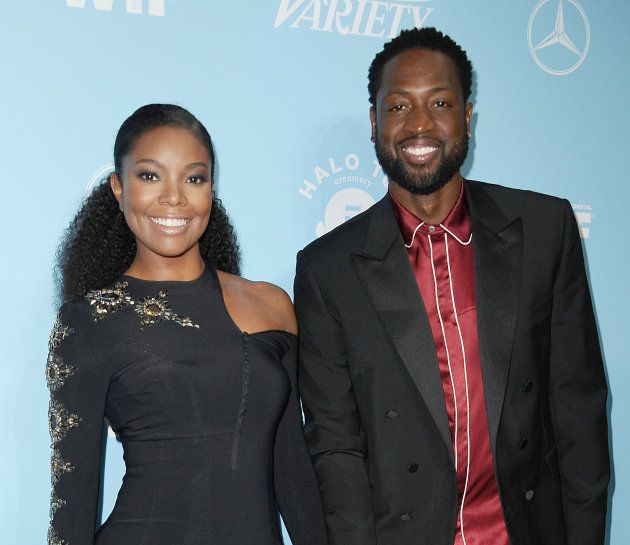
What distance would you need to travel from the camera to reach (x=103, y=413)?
6.15 ft

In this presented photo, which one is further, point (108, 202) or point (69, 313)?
point (108, 202)

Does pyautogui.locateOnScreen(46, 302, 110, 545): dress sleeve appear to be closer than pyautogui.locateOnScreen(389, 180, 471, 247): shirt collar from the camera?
Yes

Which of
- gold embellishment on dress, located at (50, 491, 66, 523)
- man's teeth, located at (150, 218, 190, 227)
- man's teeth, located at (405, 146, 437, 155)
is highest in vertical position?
man's teeth, located at (405, 146, 437, 155)

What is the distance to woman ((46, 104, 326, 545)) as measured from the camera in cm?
186

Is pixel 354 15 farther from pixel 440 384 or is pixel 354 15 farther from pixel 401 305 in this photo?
pixel 440 384

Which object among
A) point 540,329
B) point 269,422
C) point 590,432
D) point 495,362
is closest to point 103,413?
point 269,422

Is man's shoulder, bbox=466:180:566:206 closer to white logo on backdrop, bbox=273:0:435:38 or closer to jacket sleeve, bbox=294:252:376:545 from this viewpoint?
jacket sleeve, bbox=294:252:376:545

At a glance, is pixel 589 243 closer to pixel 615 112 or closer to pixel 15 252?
pixel 615 112

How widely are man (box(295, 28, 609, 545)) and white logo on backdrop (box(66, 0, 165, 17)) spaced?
749mm

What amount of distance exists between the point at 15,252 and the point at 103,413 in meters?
0.70

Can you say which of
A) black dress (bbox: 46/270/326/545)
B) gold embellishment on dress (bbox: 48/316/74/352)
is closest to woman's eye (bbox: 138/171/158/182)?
black dress (bbox: 46/270/326/545)

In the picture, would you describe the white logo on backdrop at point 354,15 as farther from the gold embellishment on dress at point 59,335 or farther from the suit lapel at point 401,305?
the gold embellishment on dress at point 59,335

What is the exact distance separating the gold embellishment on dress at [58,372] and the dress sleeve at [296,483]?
0.57 m

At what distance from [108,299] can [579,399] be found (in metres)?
1.20
